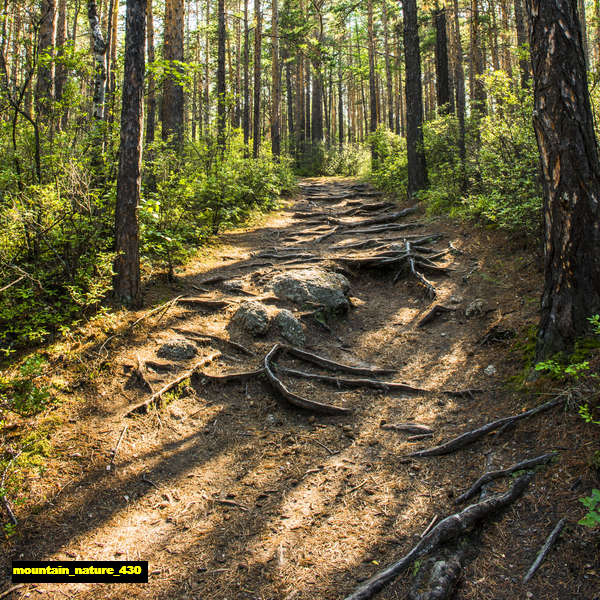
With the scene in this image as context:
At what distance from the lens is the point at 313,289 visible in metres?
7.00

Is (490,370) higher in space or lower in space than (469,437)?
higher

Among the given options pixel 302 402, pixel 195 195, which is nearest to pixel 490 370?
pixel 302 402

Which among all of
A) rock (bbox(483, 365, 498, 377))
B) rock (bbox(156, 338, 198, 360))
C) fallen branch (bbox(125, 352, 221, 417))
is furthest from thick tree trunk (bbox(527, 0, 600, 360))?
rock (bbox(156, 338, 198, 360))

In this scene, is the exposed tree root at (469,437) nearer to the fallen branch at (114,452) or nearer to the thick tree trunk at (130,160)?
the fallen branch at (114,452)

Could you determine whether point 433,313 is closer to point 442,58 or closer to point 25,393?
point 25,393

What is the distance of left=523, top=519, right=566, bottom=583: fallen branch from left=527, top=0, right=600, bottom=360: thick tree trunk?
67.8 inches

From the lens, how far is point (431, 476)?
12.2ft

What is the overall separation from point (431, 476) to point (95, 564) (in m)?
2.82

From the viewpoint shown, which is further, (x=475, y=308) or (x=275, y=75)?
(x=275, y=75)

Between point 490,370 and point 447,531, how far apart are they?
253 cm

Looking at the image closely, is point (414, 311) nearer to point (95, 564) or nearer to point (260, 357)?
point (260, 357)

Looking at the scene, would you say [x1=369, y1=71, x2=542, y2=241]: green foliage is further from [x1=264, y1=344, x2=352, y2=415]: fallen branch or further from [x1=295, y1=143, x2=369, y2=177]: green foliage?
[x1=295, y1=143, x2=369, y2=177]: green foliage

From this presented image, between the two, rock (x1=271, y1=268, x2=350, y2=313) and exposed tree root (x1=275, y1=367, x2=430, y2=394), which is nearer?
exposed tree root (x1=275, y1=367, x2=430, y2=394)

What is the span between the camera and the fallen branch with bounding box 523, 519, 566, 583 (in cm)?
253
